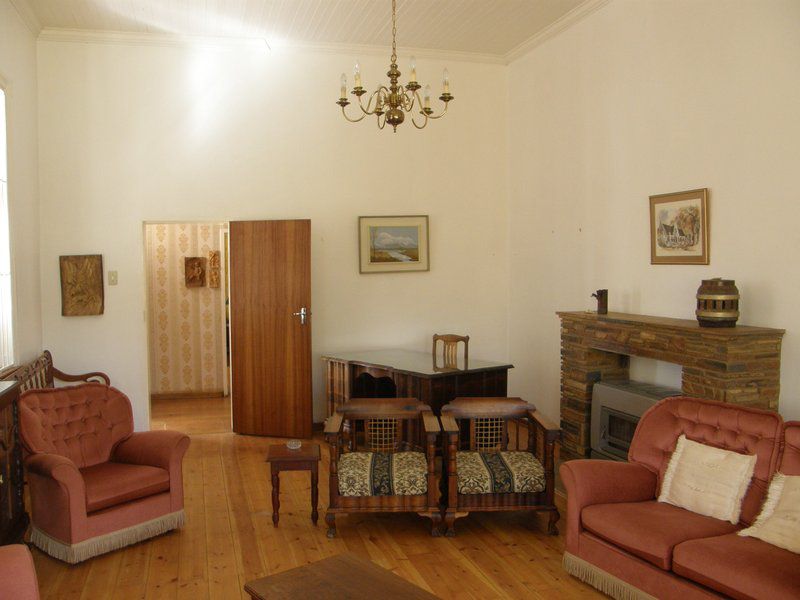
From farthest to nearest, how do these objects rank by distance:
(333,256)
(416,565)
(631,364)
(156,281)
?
(156,281) → (333,256) → (631,364) → (416,565)

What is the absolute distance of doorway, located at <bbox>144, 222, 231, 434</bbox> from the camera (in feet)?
28.8

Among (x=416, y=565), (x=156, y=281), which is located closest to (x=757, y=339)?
(x=416, y=565)

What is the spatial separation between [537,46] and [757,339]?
12.9 ft

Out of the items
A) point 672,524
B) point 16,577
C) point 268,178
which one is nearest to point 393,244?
point 268,178

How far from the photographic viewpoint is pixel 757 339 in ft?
13.4

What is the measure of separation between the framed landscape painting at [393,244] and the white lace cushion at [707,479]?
13.1ft

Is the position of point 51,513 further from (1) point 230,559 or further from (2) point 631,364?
(2) point 631,364

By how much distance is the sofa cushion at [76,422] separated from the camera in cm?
417

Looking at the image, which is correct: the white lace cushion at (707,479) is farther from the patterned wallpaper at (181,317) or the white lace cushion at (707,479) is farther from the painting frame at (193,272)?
the painting frame at (193,272)

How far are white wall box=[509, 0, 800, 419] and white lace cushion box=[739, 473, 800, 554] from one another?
1026 mm

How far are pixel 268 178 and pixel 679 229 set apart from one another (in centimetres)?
391

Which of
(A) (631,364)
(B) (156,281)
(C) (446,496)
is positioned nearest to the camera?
(C) (446,496)

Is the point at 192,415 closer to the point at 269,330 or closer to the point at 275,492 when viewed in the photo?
the point at 269,330

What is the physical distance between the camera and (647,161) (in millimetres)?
5336
